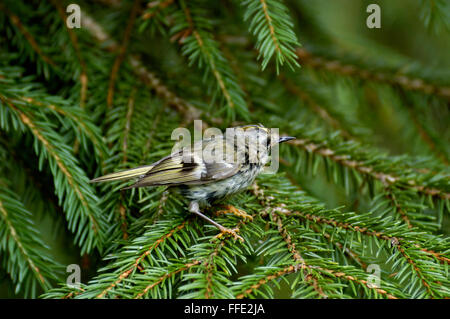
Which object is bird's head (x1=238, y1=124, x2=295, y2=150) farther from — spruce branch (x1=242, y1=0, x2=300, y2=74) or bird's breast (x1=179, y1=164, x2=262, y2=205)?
spruce branch (x1=242, y1=0, x2=300, y2=74)

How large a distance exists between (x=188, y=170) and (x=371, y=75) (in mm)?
1239

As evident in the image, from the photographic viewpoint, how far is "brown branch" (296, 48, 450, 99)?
2.20 meters

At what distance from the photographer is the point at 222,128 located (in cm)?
194

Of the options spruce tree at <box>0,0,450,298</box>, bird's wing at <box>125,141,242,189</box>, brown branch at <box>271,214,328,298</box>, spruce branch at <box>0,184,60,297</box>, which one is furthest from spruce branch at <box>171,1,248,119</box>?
spruce branch at <box>0,184,60,297</box>

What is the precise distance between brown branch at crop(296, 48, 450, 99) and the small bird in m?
0.80

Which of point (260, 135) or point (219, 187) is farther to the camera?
point (260, 135)

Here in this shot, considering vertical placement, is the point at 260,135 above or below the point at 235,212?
above

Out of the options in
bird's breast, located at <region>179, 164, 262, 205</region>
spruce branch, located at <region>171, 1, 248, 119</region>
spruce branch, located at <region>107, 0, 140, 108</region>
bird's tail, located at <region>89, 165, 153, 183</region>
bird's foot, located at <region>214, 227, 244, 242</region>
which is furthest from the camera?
spruce branch, located at <region>107, 0, 140, 108</region>

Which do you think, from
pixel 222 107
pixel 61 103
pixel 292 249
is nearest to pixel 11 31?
pixel 61 103

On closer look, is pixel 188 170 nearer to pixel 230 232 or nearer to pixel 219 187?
pixel 219 187

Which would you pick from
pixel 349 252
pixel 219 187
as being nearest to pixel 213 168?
pixel 219 187

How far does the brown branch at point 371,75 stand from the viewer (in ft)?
7.23

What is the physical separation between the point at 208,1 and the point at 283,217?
1395 millimetres

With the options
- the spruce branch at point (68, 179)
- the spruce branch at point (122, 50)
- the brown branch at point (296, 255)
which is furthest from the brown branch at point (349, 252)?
the spruce branch at point (122, 50)
